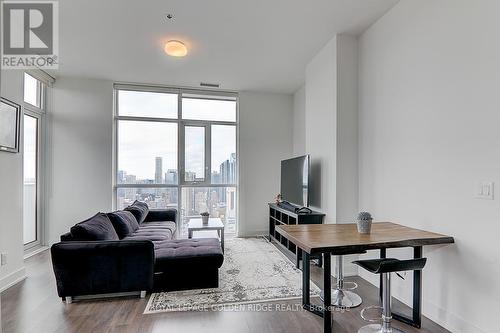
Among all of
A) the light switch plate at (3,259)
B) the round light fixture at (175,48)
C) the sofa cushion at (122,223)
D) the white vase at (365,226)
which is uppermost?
the round light fixture at (175,48)

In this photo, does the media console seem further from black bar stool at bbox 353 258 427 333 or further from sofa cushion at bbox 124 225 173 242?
sofa cushion at bbox 124 225 173 242

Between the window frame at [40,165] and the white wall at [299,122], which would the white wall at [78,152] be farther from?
the white wall at [299,122]

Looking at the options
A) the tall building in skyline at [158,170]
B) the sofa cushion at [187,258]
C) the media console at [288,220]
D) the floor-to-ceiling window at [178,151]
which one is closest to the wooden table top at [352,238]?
the sofa cushion at [187,258]

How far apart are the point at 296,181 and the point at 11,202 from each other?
12.0 feet

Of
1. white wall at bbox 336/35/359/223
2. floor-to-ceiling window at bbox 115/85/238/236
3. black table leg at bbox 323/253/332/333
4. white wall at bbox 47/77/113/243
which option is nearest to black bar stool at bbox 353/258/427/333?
black table leg at bbox 323/253/332/333

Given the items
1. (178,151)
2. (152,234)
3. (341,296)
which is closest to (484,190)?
(341,296)

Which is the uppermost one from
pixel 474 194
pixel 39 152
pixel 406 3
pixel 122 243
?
pixel 406 3

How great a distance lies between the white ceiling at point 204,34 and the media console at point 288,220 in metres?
2.28

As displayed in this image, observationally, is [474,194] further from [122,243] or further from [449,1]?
[122,243]

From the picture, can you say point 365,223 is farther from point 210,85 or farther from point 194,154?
point 210,85

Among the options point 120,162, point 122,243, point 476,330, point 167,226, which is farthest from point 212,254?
point 120,162

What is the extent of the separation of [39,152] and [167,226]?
2528mm

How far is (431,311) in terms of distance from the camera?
2.32 metres

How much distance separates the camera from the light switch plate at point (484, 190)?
Answer: 6.13 ft
